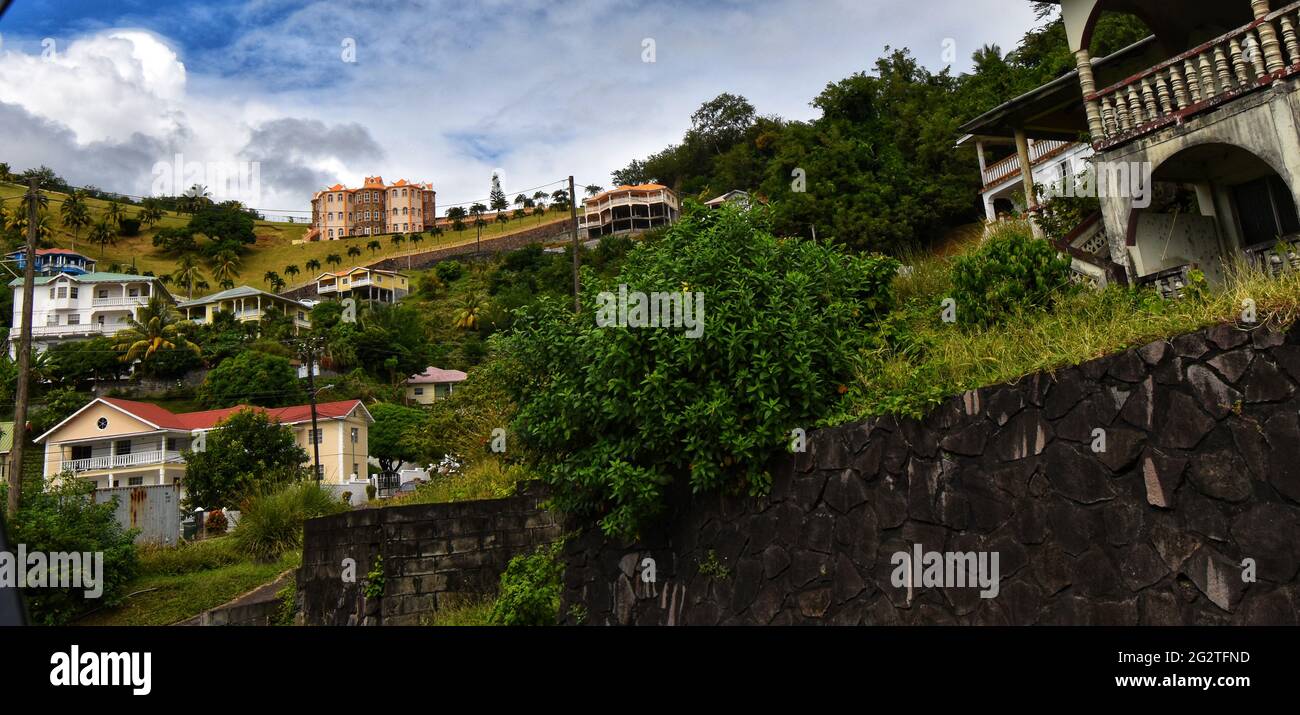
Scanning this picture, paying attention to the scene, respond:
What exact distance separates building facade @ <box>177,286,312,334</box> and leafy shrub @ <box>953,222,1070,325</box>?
79.3 metres

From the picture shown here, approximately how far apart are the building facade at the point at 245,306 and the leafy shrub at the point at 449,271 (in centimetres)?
1497

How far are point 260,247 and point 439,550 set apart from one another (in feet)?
406

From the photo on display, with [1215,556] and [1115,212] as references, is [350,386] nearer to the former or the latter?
[1115,212]

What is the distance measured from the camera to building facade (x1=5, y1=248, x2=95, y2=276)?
282ft

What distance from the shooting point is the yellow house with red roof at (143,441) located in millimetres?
43562

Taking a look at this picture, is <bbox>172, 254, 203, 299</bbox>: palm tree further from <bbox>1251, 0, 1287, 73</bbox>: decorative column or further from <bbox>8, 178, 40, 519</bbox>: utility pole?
<bbox>1251, 0, 1287, 73</bbox>: decorative column

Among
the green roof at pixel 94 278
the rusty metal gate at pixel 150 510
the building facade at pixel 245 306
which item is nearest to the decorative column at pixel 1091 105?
the rusty metal gate at pixel 150 510

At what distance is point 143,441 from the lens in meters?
44.3

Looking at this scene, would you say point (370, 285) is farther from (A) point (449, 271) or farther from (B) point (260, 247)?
(B) point (260, 247)

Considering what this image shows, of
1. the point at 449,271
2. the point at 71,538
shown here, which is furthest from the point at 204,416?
the point at 449,271

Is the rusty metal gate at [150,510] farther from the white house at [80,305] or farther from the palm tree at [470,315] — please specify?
the white house at [80,305]

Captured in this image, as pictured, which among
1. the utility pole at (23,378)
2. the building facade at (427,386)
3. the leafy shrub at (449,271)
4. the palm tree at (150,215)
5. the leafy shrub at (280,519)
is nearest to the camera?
the leafy shrub at (280,519)
